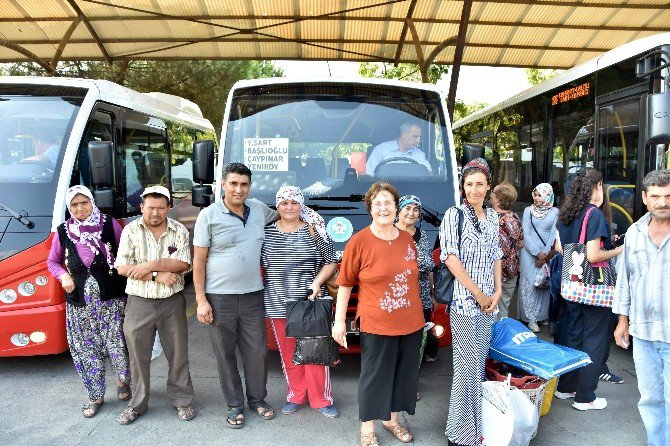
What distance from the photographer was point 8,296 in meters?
4.88

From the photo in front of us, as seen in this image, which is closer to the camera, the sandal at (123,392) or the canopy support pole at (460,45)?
the sandal at (123,392)

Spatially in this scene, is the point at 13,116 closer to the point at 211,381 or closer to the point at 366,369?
the point at 211,381

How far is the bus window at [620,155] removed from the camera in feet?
19.1

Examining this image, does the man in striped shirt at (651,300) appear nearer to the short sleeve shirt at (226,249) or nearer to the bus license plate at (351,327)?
the bus license plate at (351,327)

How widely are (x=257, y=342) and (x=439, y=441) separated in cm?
139

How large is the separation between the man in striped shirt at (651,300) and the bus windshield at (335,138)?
1826mm

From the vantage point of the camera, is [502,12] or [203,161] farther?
[502,12]

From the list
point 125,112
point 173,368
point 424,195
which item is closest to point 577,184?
point 424,195

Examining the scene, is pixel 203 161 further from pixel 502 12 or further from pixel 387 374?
pixel 502 12

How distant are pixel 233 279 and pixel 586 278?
2.45 metres

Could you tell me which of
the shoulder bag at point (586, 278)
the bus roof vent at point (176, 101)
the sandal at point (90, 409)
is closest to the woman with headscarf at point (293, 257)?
the sandal at point (90, 409)

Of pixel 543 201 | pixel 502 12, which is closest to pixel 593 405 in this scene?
pixel 543 201

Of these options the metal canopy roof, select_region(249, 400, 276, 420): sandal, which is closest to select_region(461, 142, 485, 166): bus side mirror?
select_region(249, 400, 276, 420): sandal

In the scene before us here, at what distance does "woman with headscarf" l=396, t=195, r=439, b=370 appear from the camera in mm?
4258
